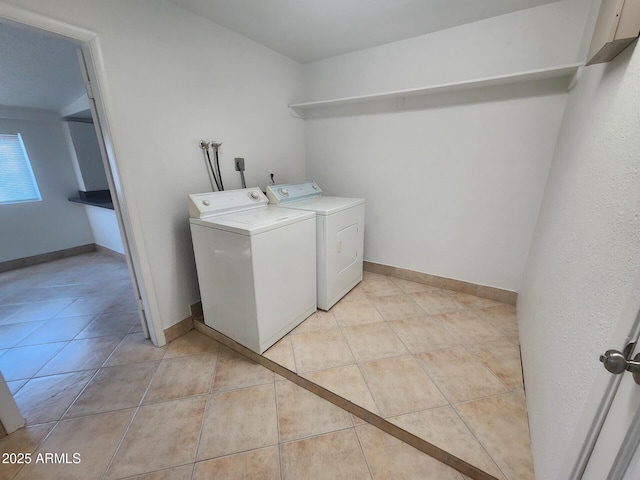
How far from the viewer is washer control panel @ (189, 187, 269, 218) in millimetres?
1766

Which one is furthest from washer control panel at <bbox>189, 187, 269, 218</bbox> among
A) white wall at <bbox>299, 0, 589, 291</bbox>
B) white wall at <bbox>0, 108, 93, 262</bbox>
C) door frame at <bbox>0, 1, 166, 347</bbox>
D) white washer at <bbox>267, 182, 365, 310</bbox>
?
white wall at <bbox>0, 108, 93, 262</bbox>

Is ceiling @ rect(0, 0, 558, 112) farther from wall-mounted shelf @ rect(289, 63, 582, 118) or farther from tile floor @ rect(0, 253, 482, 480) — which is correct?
tile floor @ rect(0, 253, 482, 480)

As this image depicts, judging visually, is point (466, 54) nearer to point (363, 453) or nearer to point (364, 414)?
point (364, 414)

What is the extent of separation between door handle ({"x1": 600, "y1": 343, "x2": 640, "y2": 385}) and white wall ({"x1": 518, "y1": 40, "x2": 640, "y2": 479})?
0.04 m

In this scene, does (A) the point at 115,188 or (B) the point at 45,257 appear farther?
(B) the point at 45,257

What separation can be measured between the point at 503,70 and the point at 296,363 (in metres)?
2.69

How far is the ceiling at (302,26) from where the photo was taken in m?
1.72

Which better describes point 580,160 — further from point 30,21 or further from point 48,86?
point 48,86

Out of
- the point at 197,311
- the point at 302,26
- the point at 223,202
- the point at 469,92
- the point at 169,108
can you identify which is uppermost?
the point at 302,26

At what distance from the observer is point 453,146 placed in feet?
7.36

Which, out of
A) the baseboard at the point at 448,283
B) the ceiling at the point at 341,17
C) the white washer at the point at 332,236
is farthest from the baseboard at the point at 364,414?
the ceiling at the point at 341,17

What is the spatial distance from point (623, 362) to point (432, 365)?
48.5 inches

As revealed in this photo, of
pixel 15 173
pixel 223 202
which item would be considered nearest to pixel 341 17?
pixel 223 202

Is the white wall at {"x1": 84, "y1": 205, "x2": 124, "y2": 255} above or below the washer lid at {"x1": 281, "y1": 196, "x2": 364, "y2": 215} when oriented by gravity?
below
